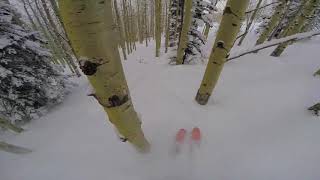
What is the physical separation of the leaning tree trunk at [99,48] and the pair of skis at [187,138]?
132cm

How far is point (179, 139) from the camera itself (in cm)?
308

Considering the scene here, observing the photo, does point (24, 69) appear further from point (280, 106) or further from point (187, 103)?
point (280, 106)

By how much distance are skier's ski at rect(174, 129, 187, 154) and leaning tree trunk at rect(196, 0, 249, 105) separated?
0.72 metres

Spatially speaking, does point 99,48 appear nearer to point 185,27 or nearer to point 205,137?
point 205,137

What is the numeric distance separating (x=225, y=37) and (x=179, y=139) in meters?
1.54

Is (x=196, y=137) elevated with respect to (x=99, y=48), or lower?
lower

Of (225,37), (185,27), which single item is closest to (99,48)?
(225,37)

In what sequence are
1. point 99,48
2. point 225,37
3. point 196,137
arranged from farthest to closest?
point 196,137 → point 225,37 → point 99,48

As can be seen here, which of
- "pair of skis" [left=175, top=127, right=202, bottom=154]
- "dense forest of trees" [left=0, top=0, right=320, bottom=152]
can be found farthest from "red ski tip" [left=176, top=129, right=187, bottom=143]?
"dense forest of trees" [left=0, top=0, right=320, bottom=152]

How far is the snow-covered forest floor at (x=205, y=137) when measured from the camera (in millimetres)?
2637

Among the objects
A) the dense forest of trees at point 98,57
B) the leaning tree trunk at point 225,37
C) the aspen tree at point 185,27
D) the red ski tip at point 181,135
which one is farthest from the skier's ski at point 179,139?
the aspen tree at point 185,27

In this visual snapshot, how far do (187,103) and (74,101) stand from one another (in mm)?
3540

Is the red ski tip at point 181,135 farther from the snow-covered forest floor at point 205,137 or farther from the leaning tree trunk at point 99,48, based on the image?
the leaning tree trunk at point 99,48

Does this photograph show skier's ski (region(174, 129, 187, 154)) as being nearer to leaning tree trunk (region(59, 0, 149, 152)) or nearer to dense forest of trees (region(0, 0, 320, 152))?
dense forest of trees (region(0, 0, 320, 152))
